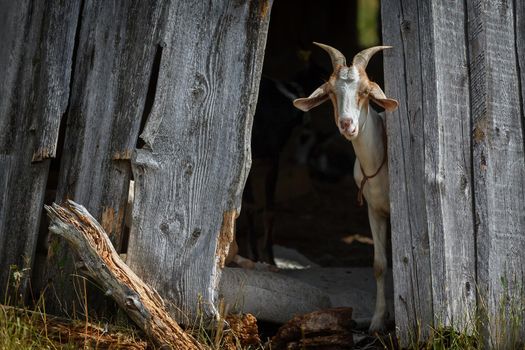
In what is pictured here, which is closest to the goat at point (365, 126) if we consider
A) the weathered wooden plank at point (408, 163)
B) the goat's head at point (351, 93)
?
the goat's head at point (351, 93)

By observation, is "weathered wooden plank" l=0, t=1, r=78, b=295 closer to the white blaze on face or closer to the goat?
the goat

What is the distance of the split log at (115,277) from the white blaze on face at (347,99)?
1.51 metres

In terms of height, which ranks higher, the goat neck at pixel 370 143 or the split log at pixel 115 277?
the goat neck at pixel 370 143

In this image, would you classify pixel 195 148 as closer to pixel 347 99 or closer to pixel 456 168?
pixel 347 99

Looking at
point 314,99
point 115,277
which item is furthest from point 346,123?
point 115,277

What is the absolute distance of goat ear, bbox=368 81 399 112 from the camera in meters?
5.11

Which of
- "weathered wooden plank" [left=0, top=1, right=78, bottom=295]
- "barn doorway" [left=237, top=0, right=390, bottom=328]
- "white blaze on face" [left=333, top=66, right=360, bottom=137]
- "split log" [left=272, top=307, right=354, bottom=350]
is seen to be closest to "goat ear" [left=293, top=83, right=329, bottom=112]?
"white blaze on face" [left=333, top=66, right=360, bottom=137]

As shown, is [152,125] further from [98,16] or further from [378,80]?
[378,80]

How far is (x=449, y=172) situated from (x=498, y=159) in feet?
1.15

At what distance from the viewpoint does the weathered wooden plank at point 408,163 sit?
5062mm

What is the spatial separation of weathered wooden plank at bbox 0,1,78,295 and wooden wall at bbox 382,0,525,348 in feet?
6.80

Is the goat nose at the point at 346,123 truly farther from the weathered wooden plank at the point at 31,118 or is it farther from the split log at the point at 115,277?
the weathered wooden plank at the point at 31,118

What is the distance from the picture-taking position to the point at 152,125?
5133 millimetres

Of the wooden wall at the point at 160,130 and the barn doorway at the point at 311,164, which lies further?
the barn doorway at the point at 311,164
